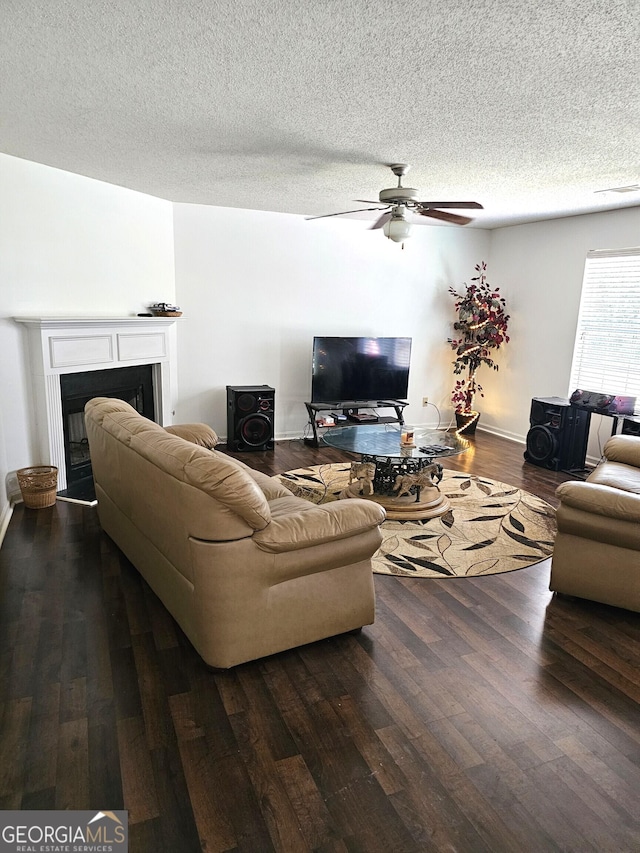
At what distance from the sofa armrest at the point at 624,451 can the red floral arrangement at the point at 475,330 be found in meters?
2.80

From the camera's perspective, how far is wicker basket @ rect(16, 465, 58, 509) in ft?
13.3

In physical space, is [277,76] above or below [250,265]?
above

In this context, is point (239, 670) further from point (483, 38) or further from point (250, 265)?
point (250, 265)

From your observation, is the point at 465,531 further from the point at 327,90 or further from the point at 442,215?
the point at 327,90

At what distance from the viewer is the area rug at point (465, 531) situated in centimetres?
343

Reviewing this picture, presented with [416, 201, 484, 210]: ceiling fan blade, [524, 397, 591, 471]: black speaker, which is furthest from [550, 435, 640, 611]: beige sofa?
[524, 397, 591, 471]: black speaker

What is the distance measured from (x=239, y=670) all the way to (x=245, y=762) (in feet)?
1.68

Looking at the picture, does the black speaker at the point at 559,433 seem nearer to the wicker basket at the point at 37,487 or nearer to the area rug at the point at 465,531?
the area rug at the point at 465,531

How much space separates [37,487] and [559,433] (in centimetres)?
476

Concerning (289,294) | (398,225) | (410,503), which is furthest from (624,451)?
(289,294)

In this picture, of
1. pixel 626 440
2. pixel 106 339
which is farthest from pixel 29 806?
pixel 626 440

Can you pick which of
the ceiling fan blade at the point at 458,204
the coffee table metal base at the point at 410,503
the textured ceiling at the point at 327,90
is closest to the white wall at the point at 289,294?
the textured ceiling at the point at 327,90

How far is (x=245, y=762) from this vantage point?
6.15 feet

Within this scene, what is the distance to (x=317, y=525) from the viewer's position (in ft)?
7.69
